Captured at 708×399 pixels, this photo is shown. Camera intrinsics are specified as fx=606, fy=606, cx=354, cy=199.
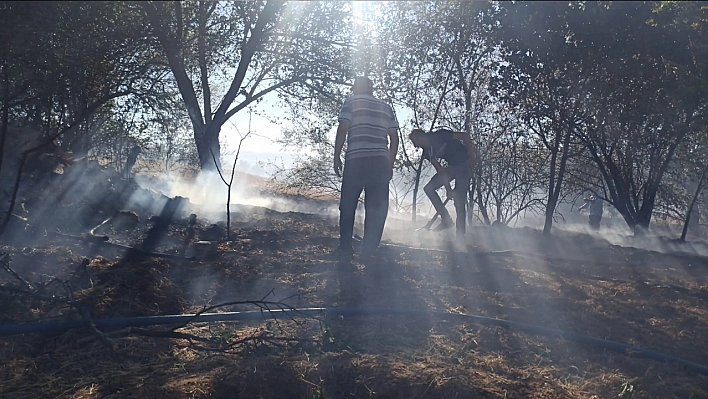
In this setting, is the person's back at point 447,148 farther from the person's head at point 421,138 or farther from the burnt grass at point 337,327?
the burnt grass at point 337,327

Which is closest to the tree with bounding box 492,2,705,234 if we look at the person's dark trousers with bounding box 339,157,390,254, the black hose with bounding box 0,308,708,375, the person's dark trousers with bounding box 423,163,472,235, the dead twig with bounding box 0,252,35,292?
the person's dark trousers with bounding box 423,163,472,235

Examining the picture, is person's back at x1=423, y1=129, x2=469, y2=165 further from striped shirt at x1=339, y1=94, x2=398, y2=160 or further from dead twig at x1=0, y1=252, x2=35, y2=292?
dead twig at x1=0, y1=252, x2=35, y2=292

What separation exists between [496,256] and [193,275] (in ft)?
10.2

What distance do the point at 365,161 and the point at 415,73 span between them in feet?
15.2

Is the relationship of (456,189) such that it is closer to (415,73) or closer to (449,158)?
(449,158)

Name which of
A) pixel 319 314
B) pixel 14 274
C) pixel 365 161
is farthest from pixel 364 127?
pixel 14 274

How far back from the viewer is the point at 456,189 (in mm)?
7836

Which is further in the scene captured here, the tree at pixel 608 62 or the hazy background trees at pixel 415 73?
the tree at pixel 608 62

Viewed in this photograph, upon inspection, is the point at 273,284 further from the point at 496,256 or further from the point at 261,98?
the point at 261,98

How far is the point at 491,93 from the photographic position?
8.76 m

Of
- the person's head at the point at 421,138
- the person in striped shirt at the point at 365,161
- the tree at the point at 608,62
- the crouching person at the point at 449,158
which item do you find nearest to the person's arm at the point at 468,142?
the crouching person at the point at 449,158

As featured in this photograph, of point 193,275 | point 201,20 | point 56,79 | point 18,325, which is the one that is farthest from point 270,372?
point 201,20

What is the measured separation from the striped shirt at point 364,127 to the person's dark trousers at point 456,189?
2.41 meters

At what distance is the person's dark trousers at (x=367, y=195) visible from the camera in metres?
5.43
